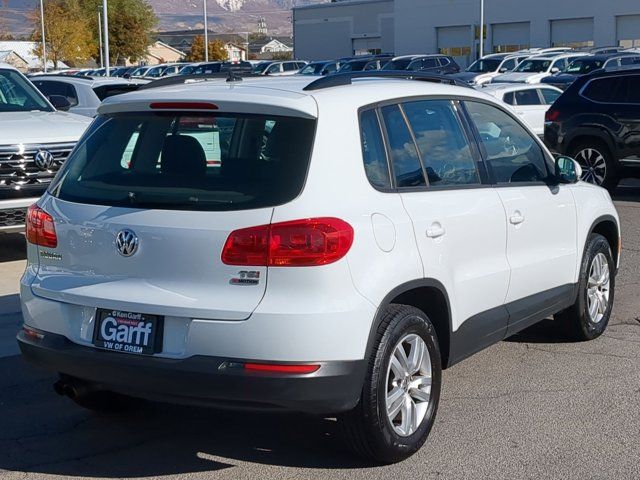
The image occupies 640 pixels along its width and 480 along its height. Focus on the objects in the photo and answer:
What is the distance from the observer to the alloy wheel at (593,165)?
15414mm

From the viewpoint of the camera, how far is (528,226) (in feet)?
20.6

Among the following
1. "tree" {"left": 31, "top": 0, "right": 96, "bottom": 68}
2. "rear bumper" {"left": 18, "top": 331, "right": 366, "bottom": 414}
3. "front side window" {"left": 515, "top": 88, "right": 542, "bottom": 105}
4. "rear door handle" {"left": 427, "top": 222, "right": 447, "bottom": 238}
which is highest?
"tree" {"left": 31, "top": 0, "right": 96, "bottom": 68}

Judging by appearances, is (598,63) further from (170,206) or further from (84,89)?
(170,206)

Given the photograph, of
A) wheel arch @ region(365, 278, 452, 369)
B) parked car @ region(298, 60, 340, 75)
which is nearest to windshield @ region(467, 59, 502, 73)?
parked car @ region(298, 60, 340, 75)

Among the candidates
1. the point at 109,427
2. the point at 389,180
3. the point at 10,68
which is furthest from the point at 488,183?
the point at 10,68

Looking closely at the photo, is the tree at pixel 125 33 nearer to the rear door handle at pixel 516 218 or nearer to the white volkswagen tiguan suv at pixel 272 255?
the rear door handle at pixel 516 218

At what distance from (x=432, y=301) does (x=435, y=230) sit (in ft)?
1.23

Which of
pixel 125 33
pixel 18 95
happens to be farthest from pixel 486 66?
pixel 125 33

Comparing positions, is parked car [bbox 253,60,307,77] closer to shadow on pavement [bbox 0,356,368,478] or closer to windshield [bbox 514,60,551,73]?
windshield [bbox 514,60,551,73]

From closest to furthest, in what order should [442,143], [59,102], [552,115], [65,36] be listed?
1. [442,143]
2. [59,102]
3. [552,115]
4. [65,36]

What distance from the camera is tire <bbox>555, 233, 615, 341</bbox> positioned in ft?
23.2

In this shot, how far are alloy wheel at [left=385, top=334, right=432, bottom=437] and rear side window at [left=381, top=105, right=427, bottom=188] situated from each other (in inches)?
30.7

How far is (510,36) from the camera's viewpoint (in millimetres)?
63062

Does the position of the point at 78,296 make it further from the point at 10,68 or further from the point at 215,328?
the point at 10,68
